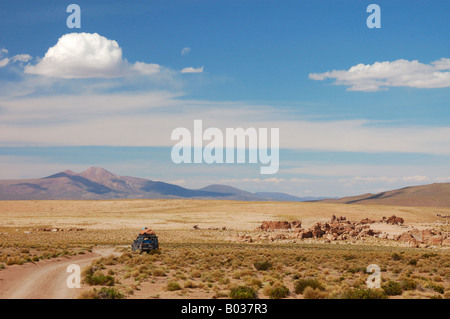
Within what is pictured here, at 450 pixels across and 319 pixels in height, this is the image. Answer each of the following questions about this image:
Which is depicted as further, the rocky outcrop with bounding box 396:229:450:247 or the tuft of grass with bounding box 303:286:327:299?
the rocky outcrop with bounding box 396:229:450:247

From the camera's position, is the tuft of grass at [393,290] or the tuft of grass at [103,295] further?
the tuft of grass at [393,290]

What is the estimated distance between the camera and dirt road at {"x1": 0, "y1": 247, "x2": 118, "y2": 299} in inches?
707

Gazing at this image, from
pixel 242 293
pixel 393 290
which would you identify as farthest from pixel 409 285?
pixel 242 293

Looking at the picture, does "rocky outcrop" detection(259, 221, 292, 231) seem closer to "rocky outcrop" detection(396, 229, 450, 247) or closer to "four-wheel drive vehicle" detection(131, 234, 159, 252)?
"rocky outcrop" detection(396, 229, 450, 247)

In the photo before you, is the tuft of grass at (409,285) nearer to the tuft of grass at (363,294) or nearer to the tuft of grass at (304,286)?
the tuft of grass at (363,294)

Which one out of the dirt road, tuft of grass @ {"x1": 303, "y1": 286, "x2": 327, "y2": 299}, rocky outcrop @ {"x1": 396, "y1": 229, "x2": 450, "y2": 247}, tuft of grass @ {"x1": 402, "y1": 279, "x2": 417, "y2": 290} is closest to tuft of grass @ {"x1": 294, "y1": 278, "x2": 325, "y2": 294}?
tuft of grass @ {"x1": 303, "y1": 286, "x2": 327, "y2": 299}

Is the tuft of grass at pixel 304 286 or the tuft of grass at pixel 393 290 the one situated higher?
the tuft of grass at pixel 304 286

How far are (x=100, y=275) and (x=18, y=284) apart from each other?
3.97 metres

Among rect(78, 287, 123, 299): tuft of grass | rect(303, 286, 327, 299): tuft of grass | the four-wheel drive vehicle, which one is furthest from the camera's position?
the four-wheel drive vehicle

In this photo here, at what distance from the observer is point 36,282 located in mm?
21594

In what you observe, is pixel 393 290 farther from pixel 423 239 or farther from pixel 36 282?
pixel 423 239

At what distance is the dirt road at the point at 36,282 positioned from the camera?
18.0 meters

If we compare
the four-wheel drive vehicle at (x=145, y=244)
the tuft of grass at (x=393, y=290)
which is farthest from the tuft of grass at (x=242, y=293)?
the four-wheel drive vehicle at (x=145, y=244)
